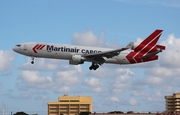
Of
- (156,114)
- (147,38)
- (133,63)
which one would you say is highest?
(147,38)

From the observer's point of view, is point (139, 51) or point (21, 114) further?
point (21, 114)

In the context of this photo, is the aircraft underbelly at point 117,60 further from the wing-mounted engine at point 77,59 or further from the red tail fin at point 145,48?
the wing-mounted engine at point 77,59

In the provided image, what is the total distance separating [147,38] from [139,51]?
529 cm

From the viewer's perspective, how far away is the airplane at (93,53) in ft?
334

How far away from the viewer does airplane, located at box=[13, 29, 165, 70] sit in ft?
334

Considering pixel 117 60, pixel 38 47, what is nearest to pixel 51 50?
pixel 38 47

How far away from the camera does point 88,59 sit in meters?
104

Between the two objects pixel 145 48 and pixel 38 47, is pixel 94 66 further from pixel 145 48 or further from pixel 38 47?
pixel 38 47

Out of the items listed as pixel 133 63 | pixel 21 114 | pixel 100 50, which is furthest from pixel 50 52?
pixel 21 114

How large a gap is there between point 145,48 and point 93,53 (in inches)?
542

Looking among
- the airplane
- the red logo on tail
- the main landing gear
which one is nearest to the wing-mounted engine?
the airplane

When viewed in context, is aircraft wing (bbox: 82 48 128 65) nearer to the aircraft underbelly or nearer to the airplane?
the airplane

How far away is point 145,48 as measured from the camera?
109m

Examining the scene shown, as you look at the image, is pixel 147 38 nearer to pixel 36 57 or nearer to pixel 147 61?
pixel 147 61
